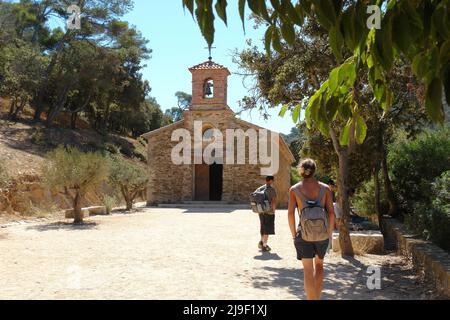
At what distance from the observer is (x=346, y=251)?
8680mm

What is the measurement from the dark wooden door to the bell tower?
408cm

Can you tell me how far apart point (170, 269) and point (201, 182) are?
20.4m

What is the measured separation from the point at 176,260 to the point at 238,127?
17.8m

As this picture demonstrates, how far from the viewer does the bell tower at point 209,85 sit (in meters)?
24.5

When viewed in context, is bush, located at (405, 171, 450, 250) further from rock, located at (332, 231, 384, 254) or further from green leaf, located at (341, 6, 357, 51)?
green leaf, located at (341, 6, 357, 51)

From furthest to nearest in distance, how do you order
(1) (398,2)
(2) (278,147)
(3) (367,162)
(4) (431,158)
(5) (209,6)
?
(2) (278,147) < (3) (367,162) < (4) (431,158) < (5) (209,6) < (1) (398,2)

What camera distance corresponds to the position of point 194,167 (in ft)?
86.5

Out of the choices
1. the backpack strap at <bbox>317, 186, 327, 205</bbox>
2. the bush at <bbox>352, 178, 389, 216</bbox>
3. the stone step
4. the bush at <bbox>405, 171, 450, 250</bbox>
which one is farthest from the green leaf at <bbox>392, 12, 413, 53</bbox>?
the stone step

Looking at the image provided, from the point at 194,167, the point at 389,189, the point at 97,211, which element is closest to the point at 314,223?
the point at 389,189

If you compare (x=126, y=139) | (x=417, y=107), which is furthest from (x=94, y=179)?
(x=126, y=139)

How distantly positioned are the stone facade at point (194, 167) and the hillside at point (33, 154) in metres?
2.94

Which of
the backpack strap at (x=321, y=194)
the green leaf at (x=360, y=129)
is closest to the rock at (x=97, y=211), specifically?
the backpack strap at (x=321, y=194)

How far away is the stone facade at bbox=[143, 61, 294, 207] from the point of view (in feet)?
81.5

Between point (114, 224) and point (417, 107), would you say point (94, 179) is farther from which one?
point (417, 107)
